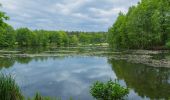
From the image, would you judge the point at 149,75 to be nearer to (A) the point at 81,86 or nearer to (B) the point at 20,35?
(A) the point at 81,86

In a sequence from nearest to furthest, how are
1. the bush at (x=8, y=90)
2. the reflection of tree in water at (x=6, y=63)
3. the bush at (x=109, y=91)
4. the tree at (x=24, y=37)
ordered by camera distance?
the bush at (x=8, y=90) → the bush at (x=109, y=91) → the reflection of tree in water at (x=6, y=63) → the tree at (x=24, y=37)

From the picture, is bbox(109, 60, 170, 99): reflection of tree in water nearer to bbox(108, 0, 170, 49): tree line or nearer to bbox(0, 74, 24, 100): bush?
bbox(0, 74, 24, 100): bush

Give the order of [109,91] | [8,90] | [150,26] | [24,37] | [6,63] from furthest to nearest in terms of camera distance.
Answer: [24,37], [150,26], [6,63], [109,91], [8,90]

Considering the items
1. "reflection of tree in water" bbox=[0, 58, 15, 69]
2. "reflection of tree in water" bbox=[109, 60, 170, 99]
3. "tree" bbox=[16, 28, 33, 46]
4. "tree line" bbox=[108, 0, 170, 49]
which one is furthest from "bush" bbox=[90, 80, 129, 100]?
"tree" bbox=[16, 28, 33, 46]

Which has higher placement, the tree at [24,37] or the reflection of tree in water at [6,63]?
the tree at [24,37]

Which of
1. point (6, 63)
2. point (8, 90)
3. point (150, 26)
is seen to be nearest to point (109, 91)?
point (8, 90)

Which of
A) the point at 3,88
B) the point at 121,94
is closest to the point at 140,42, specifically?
the point at 121,94

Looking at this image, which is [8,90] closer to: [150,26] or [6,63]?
[6,63]

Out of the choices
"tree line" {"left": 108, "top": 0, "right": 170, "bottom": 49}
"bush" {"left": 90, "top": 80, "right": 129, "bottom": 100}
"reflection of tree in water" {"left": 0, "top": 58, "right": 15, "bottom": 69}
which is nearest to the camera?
"bush" {"left": 90, "top": 80, "right": 129, "bottom": 100}

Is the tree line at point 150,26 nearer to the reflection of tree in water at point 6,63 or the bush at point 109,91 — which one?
the reflection of tree in water at point 6,63

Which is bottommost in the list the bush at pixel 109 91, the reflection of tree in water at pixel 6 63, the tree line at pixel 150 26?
the reflection of tree in water at pixel 6 63

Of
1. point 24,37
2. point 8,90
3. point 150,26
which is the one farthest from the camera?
point 24,37

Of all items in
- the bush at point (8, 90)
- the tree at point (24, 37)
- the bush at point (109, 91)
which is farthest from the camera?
the tree at point (24, 37)

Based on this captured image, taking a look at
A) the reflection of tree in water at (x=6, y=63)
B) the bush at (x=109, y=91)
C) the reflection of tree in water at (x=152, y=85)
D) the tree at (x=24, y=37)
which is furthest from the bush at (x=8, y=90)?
the tree at (x=24, y=37)
